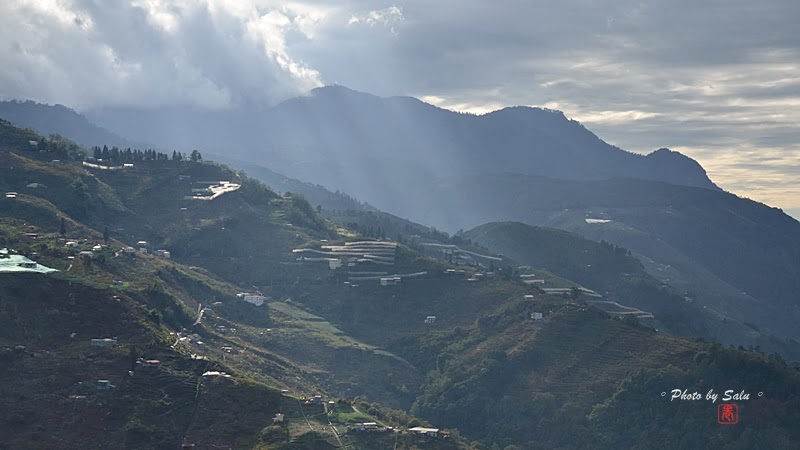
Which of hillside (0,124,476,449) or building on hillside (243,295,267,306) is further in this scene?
building on hillside (243,295,267,306)

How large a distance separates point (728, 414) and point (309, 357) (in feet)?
191

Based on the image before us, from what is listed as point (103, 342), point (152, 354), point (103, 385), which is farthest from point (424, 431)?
point (103, 342)

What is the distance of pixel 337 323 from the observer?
602ft

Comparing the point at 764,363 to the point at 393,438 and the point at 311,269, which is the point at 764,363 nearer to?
the point at 393,438

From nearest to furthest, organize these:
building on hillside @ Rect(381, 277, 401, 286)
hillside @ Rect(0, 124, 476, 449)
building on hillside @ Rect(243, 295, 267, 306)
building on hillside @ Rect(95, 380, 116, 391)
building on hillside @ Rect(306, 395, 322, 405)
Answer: hillside @ Rect(0, 124, 476, 449) < building on hillside @ Rect(95, 380, 116, 391) < building on hillside @ Rect(306, 395, 322, 405) < building on hillside @ Rect(243, 295, 267, 306) < building on hillside @ Rect(381, 277, 401, 286)

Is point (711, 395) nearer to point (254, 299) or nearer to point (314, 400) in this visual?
point (314, 400)

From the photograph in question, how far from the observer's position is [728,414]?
455 ft

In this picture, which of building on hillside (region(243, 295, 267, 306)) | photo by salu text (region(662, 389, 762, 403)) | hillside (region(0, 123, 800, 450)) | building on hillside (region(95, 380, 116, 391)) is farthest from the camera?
building on hillside (region(243, 295, 267, 306))

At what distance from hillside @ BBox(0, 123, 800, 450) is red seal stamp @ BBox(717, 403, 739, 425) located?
1147 millimetres

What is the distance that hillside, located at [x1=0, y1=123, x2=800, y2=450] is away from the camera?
374ft

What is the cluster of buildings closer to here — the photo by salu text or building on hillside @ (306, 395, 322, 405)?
building on hillside @ (306, 395, 322, 405)

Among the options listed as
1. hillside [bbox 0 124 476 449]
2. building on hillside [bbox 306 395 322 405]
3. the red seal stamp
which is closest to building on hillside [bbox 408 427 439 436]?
hillside [bbox 0 124 476 449]

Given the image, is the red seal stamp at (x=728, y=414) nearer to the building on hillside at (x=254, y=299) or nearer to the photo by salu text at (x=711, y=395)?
the photo by salu text at (x=711, y=395)

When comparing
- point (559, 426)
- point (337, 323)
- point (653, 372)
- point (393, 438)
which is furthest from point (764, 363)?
point (337, 323)
